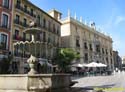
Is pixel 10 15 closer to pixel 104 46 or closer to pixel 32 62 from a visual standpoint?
pixel 32 62

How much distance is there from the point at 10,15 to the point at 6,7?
1.16 metres

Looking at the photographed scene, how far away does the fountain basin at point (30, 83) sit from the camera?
28.3 ft

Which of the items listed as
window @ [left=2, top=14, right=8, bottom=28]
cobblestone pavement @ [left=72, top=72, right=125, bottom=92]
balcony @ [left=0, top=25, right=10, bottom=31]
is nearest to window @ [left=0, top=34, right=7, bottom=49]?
balcony @ [left=0, top=25, right=10, bottom=31]

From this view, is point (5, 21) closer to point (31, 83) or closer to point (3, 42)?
point (3, 42)

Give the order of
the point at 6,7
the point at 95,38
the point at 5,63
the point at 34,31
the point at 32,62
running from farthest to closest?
the point at 95,38 → the point at 6,7 → the point at 5,63 → the point at 34,31 → the point at 32,62

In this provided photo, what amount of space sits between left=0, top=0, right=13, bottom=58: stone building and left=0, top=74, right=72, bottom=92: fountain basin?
18.1 m

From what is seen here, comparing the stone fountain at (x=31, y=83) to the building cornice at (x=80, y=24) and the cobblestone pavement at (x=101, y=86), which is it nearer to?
the cobblestone pavement at (x=101, y=86)

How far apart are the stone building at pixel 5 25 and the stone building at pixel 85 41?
17.1m

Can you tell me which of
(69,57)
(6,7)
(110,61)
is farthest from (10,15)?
(110,61)

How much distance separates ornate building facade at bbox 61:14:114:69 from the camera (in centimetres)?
4458

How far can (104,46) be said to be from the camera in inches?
2415

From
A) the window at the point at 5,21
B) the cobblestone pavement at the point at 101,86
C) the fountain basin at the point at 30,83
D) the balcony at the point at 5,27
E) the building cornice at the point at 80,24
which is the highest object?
the building cornice at the point at 80,24

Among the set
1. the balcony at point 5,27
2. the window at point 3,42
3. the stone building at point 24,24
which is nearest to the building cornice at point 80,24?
A: the stone building at point 24,24

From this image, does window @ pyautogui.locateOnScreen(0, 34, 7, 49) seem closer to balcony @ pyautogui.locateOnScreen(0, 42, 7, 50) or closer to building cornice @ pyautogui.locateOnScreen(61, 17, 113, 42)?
balcony @ pyautogui.locateOnScreen(0, 42, 7, 50)
